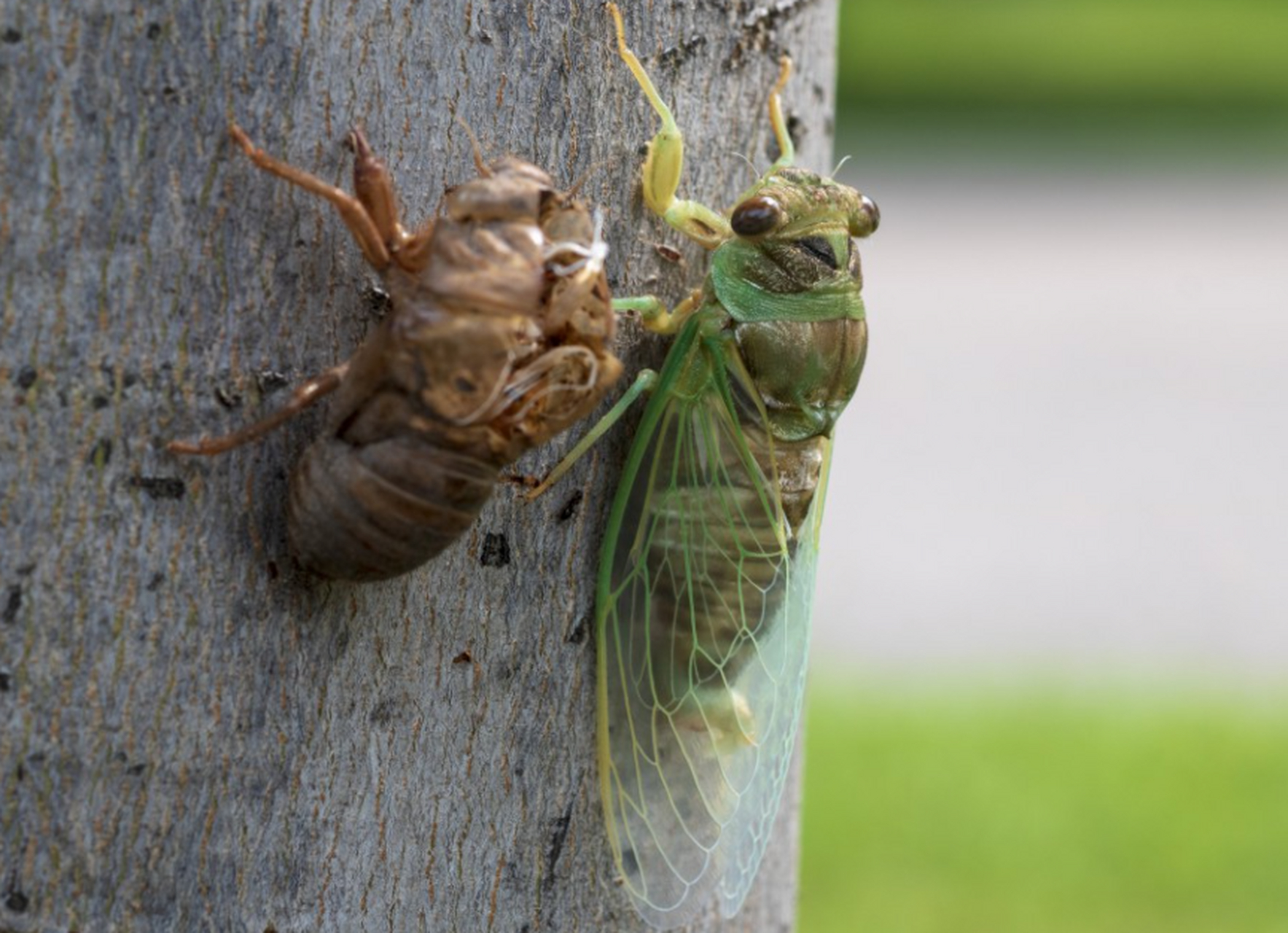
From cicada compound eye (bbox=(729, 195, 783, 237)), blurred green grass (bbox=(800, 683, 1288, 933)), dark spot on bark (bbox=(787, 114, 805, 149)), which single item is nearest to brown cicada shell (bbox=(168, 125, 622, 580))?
cicada compound eye (bbox=(729, 195, 783, 237))

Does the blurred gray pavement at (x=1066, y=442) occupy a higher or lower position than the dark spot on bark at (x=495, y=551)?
higher

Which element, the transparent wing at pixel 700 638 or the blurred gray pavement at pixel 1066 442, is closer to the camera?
the transparent wing at pixel 700 638

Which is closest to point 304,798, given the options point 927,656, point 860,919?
point 860,919

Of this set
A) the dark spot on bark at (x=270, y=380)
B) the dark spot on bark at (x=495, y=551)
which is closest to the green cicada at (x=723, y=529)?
the dark spot on bark at (x=495, y=551)

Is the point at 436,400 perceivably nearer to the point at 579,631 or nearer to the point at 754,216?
the point at 579,631

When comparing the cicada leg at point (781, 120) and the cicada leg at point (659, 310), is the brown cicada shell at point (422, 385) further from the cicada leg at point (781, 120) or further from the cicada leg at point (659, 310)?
the cicada leg at point (781, 120)

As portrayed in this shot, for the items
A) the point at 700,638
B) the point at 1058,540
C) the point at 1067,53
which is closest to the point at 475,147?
the point at 700,638

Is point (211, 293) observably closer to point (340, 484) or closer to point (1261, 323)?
point (340, 484)
